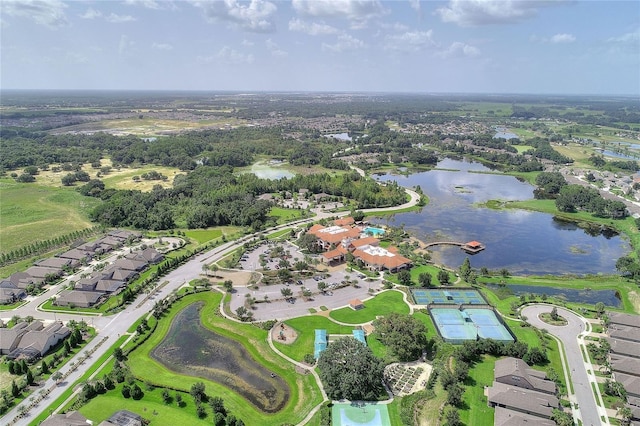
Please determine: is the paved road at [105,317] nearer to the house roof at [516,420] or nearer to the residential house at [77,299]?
the residential house at [77,299]

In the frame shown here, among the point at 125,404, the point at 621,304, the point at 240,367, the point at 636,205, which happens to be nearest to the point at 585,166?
the point at 636,205

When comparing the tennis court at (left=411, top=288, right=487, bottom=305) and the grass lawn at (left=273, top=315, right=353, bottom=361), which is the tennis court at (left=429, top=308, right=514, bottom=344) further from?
the grass lawn at (left=273, top=315, right=353, bottom=361)

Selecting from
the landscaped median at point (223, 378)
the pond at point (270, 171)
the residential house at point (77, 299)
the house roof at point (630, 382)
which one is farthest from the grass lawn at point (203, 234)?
the house roof at point (630, 382)

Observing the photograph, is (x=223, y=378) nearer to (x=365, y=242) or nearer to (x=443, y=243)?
(x=365, y=242)

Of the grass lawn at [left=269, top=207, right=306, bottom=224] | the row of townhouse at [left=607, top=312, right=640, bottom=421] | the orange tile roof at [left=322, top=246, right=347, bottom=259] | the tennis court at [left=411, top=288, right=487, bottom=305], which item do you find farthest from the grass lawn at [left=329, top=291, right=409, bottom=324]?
the grass lawn at [left=269, top=207, right=306, bottom=224]

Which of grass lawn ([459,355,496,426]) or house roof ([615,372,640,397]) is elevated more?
house roof ([615,372,640,397])

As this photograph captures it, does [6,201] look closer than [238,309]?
No

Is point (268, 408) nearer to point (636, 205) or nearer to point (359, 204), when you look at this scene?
point (359, 204)
